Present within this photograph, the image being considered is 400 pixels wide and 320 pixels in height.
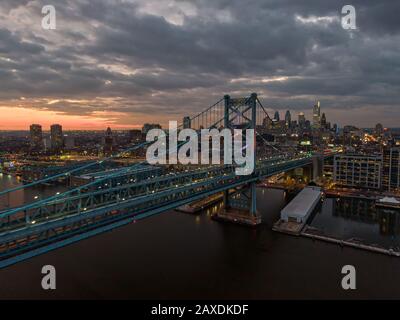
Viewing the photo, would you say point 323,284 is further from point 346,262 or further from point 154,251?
point 154,251

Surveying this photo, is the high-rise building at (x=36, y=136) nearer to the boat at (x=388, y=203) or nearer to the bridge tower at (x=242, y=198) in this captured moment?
the bridge tower at (x=242, y=198)

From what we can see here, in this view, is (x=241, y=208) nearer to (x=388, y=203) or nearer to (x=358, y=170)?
(x=388, y=203)

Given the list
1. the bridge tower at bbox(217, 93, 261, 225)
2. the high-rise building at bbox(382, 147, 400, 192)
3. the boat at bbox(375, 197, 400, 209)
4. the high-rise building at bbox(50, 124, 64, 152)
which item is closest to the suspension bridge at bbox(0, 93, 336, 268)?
the bridge tower at bbox(217, 93, 261, 225)

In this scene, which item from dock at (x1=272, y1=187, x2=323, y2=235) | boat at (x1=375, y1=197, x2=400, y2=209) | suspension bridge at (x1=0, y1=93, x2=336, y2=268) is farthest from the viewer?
boat at (x1=375, y1=197, x2=400, y2=209)

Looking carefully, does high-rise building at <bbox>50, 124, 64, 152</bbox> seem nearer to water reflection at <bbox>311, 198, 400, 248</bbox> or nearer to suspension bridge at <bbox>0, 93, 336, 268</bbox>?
suspension bridge at <bbox>0, 93, 336, 268</bbox>
